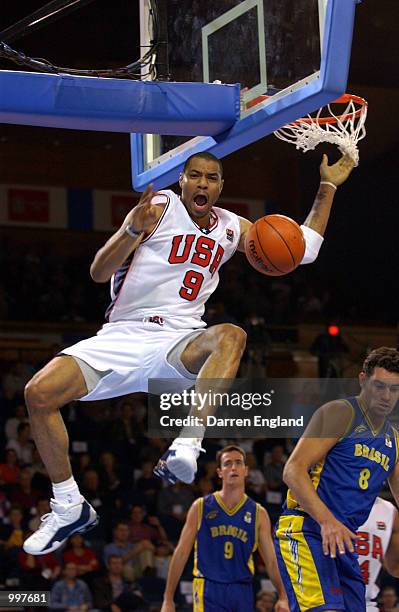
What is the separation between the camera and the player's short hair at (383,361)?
17.3 ft

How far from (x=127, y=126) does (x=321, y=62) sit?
1.06 meters

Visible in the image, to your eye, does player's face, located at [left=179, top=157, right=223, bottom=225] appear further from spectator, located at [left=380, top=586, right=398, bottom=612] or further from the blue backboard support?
spectator, located at [left=380, top=586, right=398, bottom=612]

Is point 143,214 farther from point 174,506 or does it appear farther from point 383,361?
point 174,506

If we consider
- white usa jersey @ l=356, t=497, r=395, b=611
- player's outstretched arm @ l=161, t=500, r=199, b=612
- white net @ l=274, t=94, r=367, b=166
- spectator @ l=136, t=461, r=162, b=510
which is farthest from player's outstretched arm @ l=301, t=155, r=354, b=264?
spectator @ l=136, t=461, r=162, b=510

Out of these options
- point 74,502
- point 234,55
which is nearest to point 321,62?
point 234,55

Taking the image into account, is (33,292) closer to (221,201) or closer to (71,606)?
(221,201)

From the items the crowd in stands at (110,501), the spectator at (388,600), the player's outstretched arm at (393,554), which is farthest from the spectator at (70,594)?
the player's outstretched arm at (393,554)

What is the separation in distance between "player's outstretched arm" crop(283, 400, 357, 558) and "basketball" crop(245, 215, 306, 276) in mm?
792

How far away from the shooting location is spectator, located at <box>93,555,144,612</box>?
910cm

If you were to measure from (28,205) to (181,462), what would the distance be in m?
10.9

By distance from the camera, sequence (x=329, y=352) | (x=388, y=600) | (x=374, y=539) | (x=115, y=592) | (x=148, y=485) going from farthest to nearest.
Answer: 1. (x=329, y=352)
2. (x=148, y=485)
3. (x=388, y=600)
4. (x=115, y=592)
5. (x=374, y=539)

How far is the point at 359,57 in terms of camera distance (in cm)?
1283

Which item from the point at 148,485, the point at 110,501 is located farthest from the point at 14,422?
the point at 148,485

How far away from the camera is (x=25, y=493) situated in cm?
1030
